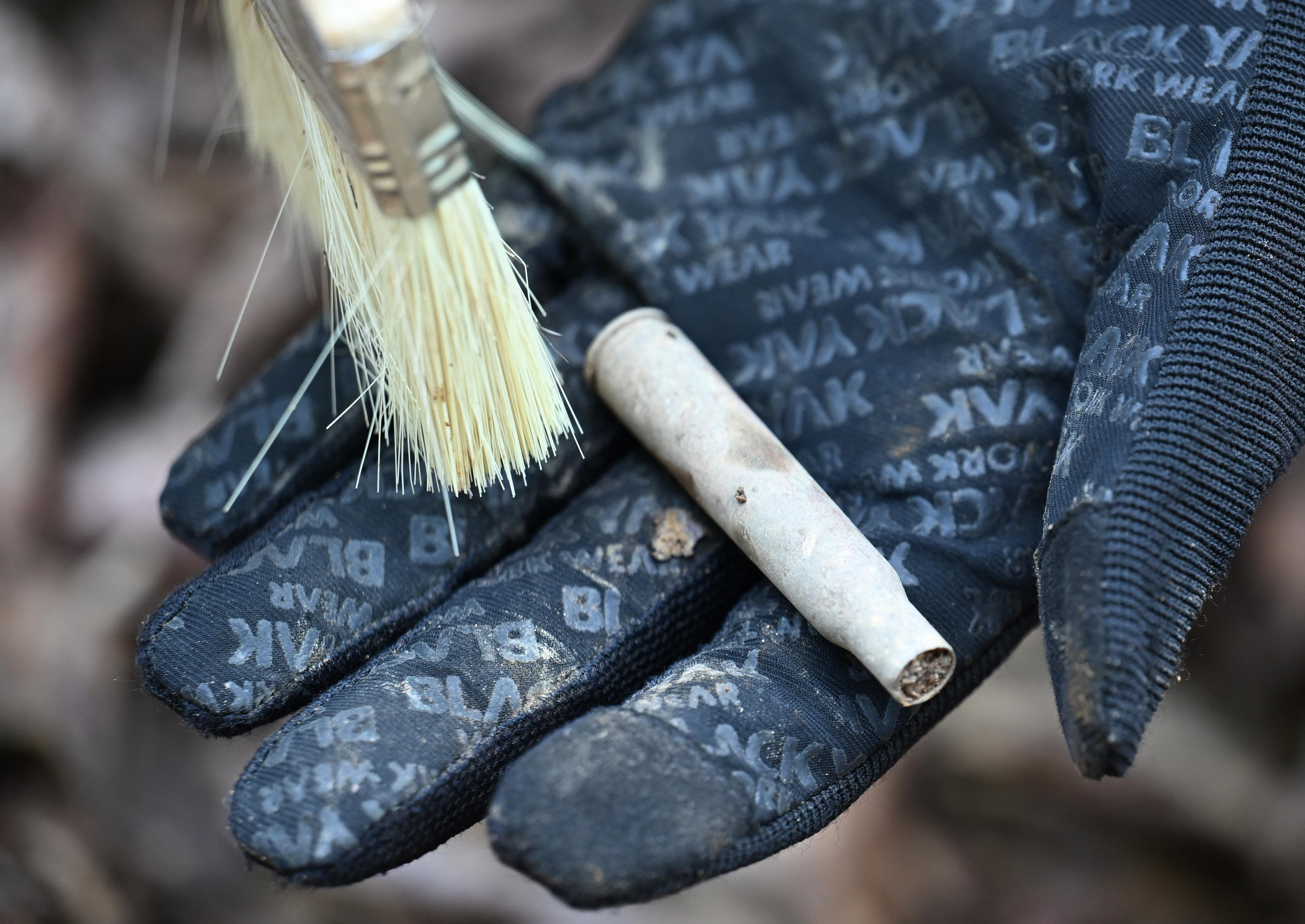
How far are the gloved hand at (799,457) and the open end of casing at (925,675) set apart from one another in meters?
0.07

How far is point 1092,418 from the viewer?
1.25 metres

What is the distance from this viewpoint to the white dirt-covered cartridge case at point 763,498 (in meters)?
1.24

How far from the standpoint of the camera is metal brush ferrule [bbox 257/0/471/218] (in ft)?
3.59

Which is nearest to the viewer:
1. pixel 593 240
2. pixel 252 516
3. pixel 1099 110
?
pixel 1099 110

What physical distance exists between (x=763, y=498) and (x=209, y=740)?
57.8 inches

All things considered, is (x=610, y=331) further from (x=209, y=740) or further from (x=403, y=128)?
(x=209, y=740)

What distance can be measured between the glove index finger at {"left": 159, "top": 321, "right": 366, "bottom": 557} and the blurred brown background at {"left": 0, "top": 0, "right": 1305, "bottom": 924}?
55 cm

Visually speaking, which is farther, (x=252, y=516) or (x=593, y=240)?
(x=593, y=240)

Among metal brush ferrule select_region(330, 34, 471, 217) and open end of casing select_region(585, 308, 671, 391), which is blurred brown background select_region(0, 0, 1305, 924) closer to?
open end of casing select_region(585, 308, 671, 391)

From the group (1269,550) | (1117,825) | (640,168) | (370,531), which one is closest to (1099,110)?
(640,168)

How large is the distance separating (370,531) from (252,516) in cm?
21

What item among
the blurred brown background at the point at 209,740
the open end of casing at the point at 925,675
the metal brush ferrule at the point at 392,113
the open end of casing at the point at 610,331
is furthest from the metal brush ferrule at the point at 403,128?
the blurred brown background at the point at 209,740

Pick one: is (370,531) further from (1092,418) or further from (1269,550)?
(1269,550)

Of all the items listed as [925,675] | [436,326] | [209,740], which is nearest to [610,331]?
[436,326]
